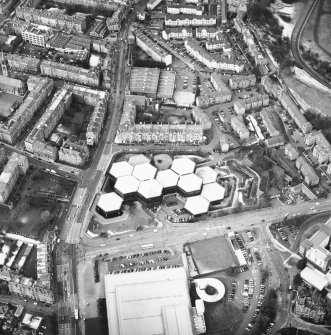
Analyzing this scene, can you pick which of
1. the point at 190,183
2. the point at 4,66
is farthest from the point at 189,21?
the point at 190,183

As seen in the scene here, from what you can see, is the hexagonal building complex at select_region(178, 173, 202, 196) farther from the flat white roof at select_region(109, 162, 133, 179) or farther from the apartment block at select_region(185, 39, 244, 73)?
the apartment block at select_region(185, 39, 244, 73)

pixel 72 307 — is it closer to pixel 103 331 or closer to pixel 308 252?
pixel 103 331

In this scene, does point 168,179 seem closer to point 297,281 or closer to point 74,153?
point 74,153

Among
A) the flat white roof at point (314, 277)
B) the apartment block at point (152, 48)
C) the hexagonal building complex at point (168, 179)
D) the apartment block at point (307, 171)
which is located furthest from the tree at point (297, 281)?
the apartment block at point (152, 48)

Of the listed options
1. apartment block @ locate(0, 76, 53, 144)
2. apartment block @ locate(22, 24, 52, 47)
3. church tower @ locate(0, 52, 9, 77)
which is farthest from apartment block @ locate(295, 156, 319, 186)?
apartment block @ locate(22, 24, 52, 47)

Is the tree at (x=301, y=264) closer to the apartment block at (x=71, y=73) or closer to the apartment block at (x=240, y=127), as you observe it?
the apartment block at (x=240, y=127)
